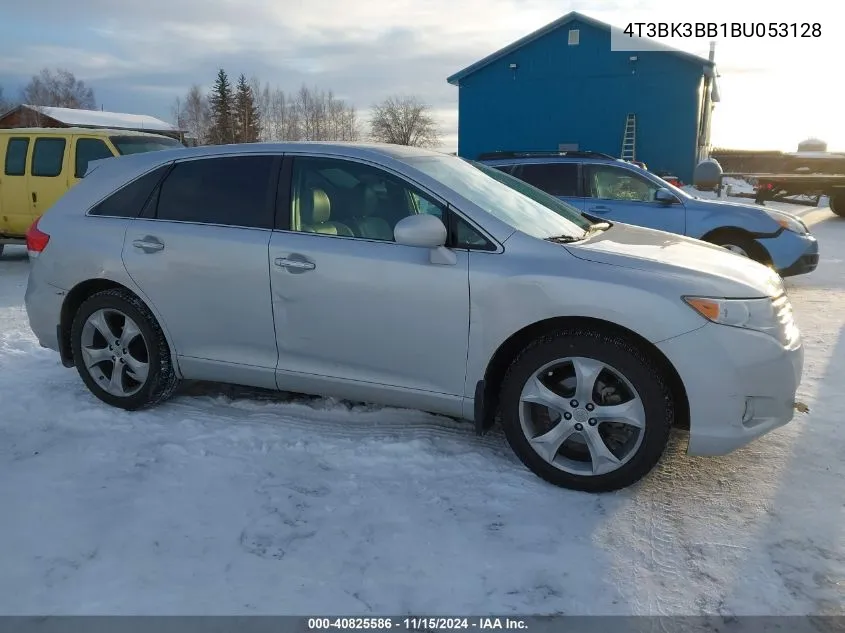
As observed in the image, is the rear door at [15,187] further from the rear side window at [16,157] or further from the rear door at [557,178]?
the rear door at [557,178]

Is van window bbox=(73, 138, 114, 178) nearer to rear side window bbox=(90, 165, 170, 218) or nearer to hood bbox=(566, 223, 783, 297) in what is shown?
rear side window bbox=(90, 165, 170, 218)

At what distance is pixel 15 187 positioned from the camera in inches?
389

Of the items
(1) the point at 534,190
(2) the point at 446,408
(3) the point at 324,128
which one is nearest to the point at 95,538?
(2) the point at 446,408

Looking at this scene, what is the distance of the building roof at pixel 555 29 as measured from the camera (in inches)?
931

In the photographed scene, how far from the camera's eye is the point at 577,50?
82.1 ft

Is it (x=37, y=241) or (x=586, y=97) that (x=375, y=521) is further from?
(x=586, y=97)

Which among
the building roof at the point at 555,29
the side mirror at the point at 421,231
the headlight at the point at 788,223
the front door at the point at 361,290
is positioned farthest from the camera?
the building roof at the point at 555,29

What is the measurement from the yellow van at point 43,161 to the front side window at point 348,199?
6.87 meters

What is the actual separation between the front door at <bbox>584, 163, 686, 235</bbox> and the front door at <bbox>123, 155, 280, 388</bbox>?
517cm

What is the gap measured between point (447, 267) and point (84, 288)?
2449mm

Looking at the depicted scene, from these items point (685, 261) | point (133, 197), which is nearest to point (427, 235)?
point (685, 261)

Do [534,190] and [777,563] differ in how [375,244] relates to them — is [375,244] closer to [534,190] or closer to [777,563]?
A: [534,190]

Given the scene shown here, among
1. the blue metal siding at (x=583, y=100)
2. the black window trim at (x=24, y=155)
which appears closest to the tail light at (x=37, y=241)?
the black window trim at (x=24, y=155)

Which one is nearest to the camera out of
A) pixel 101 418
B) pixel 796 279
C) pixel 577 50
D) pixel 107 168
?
pixel 101 418
